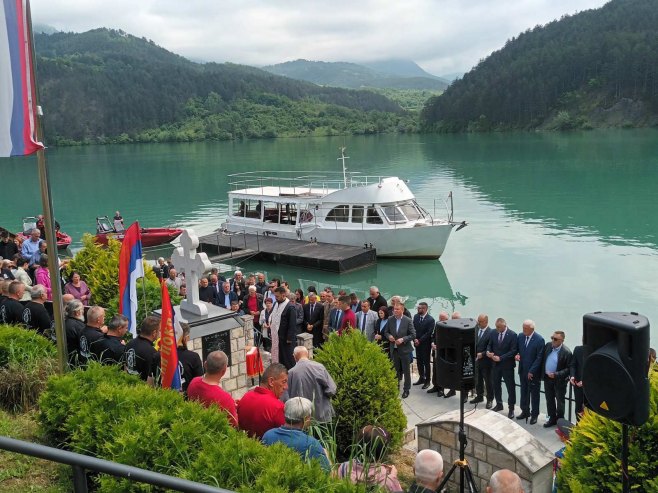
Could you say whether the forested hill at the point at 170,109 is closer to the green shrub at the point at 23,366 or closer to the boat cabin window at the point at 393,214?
the boat cabin window at the point at 393,214

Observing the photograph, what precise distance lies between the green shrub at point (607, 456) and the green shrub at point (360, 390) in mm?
2441

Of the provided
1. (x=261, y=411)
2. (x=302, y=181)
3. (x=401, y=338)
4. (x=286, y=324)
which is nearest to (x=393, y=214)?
(x=286, y=324)

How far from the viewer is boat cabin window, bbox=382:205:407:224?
24984 millimetres

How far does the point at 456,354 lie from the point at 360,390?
1.74m

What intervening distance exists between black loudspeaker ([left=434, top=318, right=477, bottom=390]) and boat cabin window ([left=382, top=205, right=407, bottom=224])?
63.2 feet

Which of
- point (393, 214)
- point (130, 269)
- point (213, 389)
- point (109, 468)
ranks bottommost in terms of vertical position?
point (393, 214)

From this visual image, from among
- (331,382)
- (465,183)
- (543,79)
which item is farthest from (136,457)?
(543,79)

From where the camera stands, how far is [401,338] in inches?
386

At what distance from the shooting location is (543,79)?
12706 centimetres

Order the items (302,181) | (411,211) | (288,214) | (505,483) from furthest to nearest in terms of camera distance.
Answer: (302,181)
(288,214)
(411,211)
(505,483)

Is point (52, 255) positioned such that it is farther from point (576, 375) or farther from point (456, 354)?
point (576, 375)

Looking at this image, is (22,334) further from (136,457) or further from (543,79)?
(543,79)

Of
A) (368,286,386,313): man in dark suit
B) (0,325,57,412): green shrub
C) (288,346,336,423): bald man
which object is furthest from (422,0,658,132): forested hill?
(0,325,57,412): green shrub

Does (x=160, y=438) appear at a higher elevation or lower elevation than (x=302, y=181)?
higher
